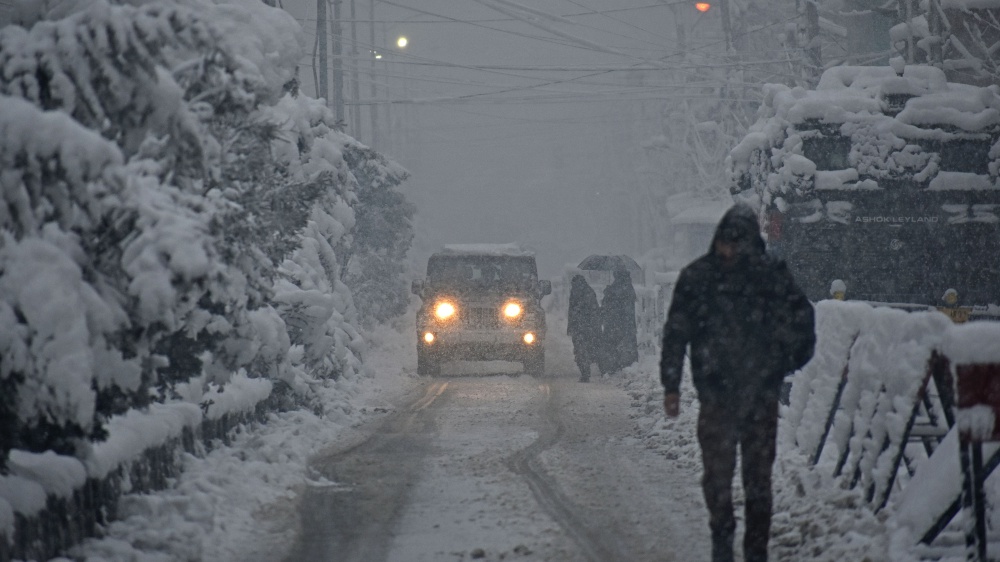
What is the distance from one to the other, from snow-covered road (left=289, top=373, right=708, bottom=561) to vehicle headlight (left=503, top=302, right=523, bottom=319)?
5.51m

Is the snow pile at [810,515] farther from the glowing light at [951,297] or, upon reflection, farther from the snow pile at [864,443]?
the glowing light at [951,297]

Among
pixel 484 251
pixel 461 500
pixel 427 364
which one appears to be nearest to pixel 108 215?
pixel 461 500

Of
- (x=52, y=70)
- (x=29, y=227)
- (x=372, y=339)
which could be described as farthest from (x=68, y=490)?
(x=372, y=339)

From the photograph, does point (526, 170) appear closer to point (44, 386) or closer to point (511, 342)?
point (511, 342)

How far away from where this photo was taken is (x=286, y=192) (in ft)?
27.1

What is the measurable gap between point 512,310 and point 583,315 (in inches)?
49.9

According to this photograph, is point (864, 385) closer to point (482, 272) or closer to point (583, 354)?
point (583, 354)

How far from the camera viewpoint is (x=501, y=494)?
8305 mm

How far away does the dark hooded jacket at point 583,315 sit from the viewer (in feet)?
61.6

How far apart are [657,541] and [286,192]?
3.77 meters

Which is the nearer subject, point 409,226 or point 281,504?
point 281,504

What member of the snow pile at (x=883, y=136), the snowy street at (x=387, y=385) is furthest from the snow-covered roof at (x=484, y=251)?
the snow pile at (x=883, y=136)

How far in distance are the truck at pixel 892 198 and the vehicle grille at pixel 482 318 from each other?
631 cm

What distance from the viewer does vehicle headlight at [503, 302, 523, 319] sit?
1917 centimetres
